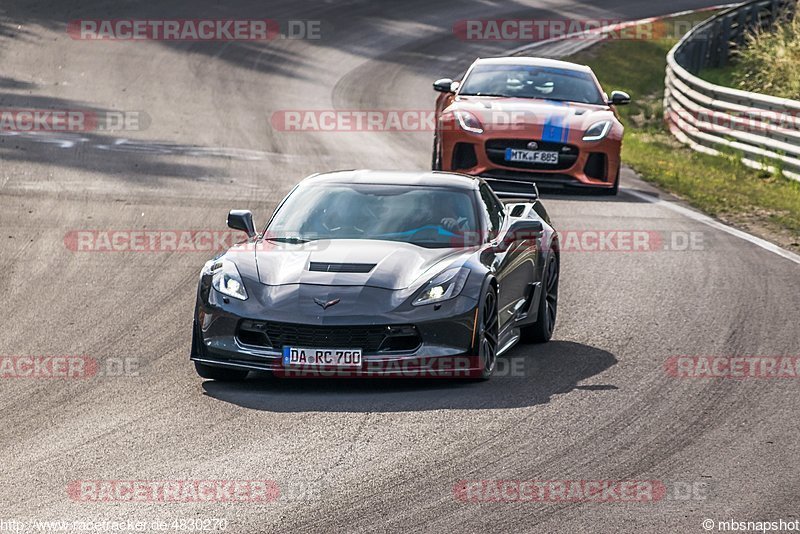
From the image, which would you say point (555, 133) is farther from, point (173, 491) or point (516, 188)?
point (173, 491)

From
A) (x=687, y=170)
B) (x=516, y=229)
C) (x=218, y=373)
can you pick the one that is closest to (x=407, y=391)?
(x=218, y=373)

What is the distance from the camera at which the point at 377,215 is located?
9.95 meters

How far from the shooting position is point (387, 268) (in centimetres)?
909

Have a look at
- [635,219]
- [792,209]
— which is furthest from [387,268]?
[792,209]

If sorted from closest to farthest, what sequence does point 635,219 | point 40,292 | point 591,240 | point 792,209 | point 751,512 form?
point 751,512 < point 40,292 < point 591,240 < point 635,219 < point 792,209

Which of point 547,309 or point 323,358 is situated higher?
point 323,358

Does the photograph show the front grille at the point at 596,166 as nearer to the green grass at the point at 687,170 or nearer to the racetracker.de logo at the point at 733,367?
the green grass at the point at 687,170

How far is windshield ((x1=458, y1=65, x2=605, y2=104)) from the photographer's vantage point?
1897cm

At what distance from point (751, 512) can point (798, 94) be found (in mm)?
20710

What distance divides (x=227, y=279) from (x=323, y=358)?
91cm

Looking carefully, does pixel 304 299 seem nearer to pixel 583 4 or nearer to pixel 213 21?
pixel 213 21

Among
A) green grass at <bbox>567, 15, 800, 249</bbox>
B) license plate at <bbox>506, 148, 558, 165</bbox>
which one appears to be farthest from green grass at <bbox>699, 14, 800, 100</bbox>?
license plate at <bbox>506, 148, 558, 165</bbox>

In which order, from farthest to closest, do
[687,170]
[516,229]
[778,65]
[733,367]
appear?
1. [778,65]
2. [687,170]
3. [516,229]
4. [733,367]

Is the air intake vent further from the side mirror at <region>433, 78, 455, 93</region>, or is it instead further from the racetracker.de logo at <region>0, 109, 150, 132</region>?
the racetracker.de logo at <region>0, 109, 150, 132</region>
